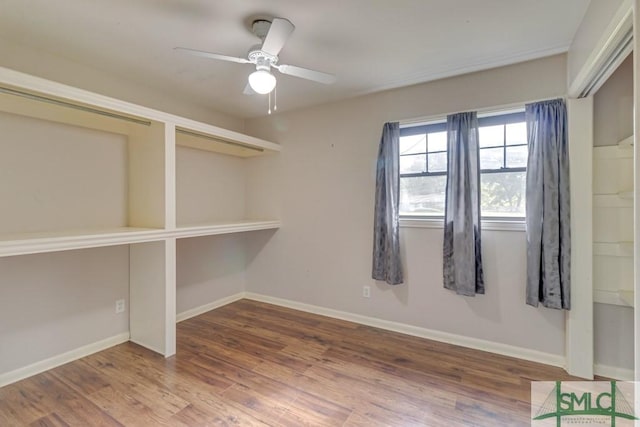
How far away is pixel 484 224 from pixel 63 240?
3.18m

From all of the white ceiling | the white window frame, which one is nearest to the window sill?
the white window frame

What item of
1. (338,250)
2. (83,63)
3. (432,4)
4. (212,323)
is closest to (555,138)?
(432,4)

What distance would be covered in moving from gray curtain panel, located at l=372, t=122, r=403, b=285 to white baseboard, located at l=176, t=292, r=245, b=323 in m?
2.14

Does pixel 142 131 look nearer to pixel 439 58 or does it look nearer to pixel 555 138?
pixel 439 58

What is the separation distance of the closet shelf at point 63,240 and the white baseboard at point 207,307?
4.37 feet

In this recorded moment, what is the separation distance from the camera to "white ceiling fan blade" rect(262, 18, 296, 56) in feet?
5.35

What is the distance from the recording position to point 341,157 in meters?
3.30

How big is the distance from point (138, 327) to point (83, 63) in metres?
2.37

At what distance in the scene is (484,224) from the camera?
2.57m

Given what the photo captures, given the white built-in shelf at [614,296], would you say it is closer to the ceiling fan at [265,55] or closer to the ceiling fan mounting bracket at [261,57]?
the ceiling fan at [265,55]

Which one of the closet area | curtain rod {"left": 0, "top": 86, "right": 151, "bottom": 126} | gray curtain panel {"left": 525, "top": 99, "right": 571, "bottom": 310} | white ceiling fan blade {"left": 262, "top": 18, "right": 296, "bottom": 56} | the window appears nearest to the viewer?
white ceiling fan blade {"left": 262, "top": 18, "right": 296, "bottom": 56}

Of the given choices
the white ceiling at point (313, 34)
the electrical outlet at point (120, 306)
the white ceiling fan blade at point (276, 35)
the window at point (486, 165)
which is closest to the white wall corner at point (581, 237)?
the window at point (486, 165)

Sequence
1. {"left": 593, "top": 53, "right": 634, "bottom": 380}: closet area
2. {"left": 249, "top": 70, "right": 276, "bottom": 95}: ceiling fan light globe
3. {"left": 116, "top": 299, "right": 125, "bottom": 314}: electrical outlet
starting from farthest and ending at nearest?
{"left": 116, "top": 299, "right": 125, "bottom": 314}: electrical outlet
{"left": 593, "top": 53, "right": 634, "bottom": 380}: closet area
{"left": 249, "top": 70, "right": 276, "bottom": 95}: ceiling fan light globe

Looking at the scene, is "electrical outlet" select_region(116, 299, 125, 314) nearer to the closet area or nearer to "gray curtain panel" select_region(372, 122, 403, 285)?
"gray curtain panel" select_region(372, 122, 403, 285)
